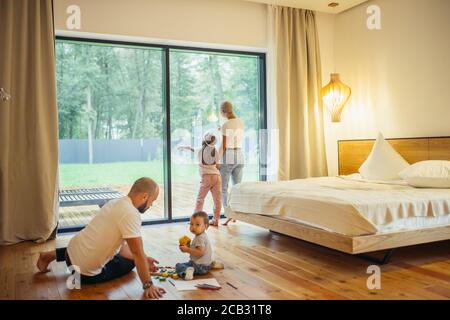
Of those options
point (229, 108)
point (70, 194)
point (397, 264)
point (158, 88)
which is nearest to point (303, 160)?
point (229, 108)

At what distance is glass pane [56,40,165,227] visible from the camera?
174 inches

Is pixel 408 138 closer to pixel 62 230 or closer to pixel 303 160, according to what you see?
pixel 303 160

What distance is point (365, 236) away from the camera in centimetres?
270

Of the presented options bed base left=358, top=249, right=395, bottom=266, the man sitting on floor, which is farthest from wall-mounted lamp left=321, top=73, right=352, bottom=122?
the man sitting on floor

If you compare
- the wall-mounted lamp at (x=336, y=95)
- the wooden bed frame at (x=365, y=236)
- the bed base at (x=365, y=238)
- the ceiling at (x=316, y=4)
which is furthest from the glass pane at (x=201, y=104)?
the bed base at (x=365, y=238)

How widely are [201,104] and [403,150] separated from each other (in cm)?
234

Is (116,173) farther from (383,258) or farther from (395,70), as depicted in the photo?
(395,70)

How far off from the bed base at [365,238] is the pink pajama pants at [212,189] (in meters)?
1.28

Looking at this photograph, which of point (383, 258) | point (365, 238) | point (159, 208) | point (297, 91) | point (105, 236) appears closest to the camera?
point (105, 236)

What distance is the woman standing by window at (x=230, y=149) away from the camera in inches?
185

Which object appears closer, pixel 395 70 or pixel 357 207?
pixel 357 207

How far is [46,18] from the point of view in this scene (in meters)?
3.97

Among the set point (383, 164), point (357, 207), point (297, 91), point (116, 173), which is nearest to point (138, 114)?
point (116, 173)

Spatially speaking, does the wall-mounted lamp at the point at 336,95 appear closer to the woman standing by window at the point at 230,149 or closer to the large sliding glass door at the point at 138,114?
the large sliding glass door at the point at 138,114
